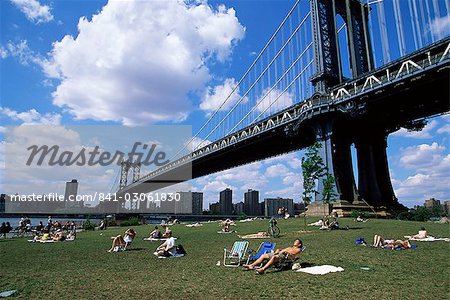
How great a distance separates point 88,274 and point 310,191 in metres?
14.8

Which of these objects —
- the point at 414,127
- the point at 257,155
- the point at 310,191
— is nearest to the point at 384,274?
the point at 310,191

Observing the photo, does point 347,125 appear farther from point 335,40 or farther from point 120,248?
point 120,248

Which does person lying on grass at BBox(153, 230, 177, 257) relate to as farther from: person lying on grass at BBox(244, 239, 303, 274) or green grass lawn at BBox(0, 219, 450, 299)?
person lying on grass at BBox(244, 239, 303, 274)

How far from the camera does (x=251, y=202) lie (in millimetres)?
135375

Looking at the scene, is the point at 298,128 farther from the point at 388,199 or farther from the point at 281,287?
the point at 281,287

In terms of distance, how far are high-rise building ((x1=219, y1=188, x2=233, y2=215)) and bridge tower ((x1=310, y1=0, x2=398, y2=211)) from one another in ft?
314

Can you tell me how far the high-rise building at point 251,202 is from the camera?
441ft

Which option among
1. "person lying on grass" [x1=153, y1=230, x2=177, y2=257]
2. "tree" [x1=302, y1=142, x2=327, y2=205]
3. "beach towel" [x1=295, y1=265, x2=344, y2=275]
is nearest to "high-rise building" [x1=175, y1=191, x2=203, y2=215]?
"tree" [x1=302, y1=142, x2=327, y2=205]

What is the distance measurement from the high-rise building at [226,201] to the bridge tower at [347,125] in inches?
3765

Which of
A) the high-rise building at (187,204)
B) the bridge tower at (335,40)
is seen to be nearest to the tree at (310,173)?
the bridge tower at (335,40)

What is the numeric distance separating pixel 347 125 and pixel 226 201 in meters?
101

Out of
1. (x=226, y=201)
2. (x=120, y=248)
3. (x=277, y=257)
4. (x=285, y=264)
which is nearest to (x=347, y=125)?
(x=120, y=248)

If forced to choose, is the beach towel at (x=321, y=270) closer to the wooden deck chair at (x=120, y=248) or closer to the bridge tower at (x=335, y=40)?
the wooden deck chair at (x=120, y=248)

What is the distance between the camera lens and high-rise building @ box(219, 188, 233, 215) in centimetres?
13662
